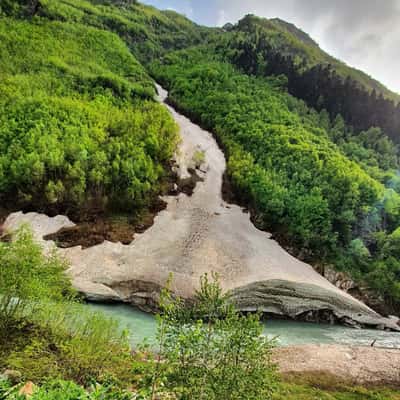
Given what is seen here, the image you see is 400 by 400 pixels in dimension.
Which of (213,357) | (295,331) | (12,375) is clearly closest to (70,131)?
(295,331)

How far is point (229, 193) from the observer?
6141 centimetres

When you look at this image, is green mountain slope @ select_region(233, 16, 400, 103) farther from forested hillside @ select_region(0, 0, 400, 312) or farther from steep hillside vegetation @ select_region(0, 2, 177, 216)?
steep hillside vegetation @ select_region(0, 2, 177, 216)

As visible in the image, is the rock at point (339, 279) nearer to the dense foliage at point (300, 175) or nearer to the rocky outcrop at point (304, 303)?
the dense foliage at point (300, 175)

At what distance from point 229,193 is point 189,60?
8300 centimetres

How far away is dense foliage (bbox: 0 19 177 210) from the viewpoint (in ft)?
152

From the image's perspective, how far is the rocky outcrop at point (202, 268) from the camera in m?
34.0

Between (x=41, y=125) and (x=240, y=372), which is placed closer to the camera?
(x=240, y=372)

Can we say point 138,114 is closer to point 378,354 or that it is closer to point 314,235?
point 314,235

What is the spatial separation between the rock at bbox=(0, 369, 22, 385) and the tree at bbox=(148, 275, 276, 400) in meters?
7.11

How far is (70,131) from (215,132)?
40.7 meters

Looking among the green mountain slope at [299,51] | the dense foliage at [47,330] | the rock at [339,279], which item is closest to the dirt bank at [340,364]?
the rock at [339,279]

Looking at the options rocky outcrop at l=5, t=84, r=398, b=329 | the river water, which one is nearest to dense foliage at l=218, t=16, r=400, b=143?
rocky outcrop at l=5, t=84, r=398, b=329

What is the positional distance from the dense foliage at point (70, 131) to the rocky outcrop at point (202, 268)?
234 inches

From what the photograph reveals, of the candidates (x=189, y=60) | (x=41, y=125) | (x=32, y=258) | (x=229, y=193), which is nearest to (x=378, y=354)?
(x=32, y=258)
